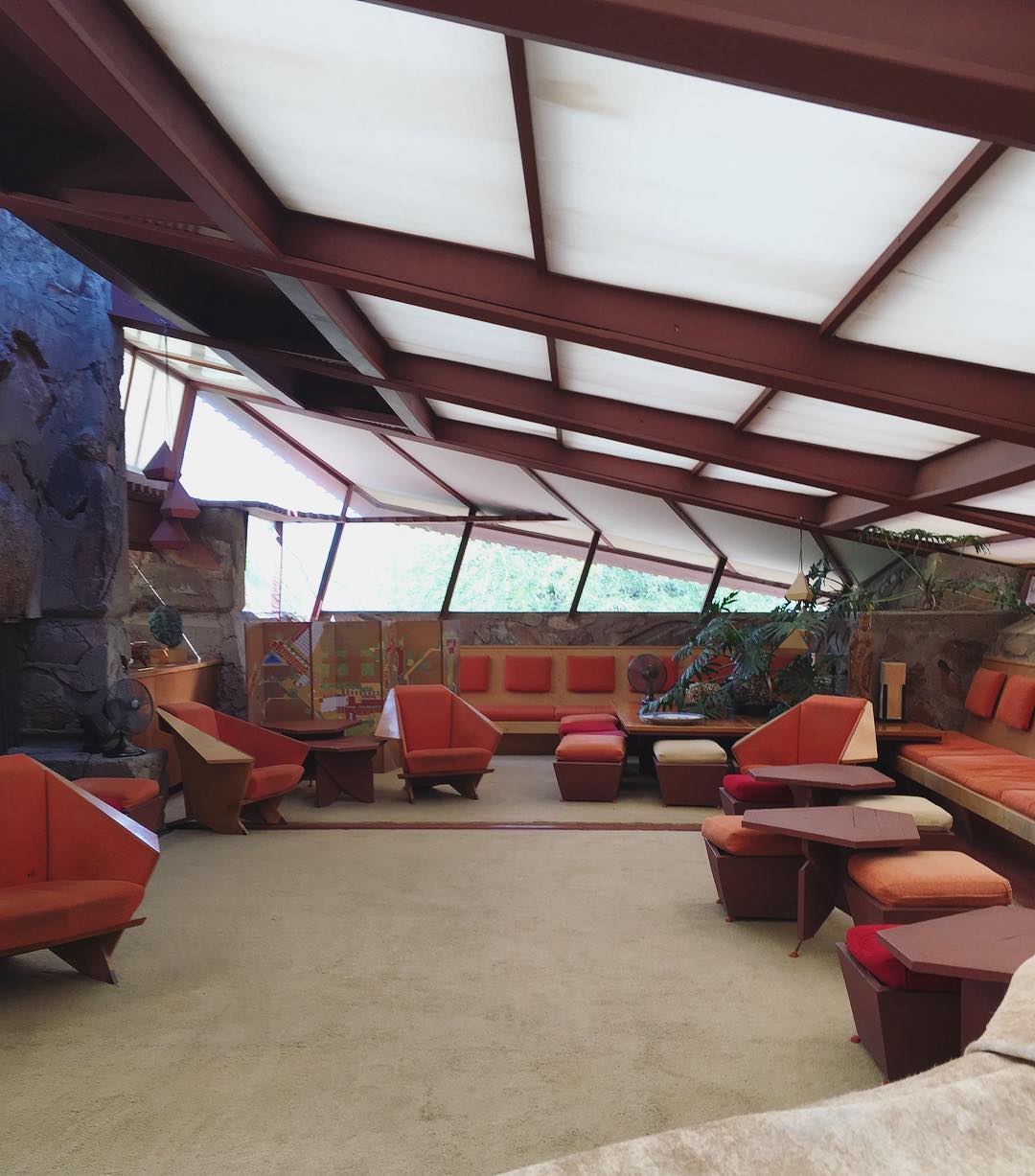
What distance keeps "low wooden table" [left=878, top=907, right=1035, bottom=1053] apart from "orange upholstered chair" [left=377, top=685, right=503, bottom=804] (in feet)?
16.9

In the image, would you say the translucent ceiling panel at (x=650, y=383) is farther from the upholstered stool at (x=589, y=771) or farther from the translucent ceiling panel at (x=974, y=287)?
the upholstered stool at (x=589, y=771)

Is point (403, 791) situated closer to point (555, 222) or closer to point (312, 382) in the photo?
point (312, 382)

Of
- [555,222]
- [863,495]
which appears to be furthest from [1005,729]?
[555,222]

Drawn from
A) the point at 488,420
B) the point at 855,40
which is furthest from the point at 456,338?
the point at 855,40

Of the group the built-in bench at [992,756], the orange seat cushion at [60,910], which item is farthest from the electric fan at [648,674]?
the orange seat cushion at [60,910]

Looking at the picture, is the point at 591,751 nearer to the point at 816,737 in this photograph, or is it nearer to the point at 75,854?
the point at 816,737

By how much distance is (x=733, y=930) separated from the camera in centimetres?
466

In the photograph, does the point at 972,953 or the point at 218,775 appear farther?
the point at 218,775

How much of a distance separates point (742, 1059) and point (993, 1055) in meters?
2.08

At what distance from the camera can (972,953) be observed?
261 centimetres

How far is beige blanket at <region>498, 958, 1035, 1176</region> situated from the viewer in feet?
3.36

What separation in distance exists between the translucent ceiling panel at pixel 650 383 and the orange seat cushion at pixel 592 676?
502 cm

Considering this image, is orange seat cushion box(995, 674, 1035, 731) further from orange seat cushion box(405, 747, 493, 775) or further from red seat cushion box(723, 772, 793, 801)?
orange seat cushion box(405, 747, 493, 775)

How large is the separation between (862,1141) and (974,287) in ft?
9.88
